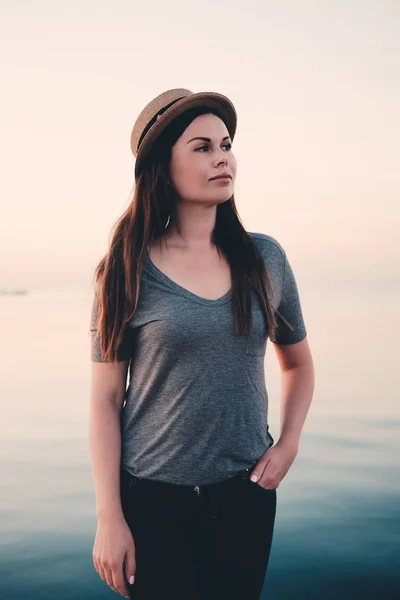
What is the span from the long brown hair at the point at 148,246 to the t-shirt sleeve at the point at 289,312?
0.19ft

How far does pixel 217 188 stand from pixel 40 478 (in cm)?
419

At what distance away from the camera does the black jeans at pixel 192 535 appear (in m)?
2.10

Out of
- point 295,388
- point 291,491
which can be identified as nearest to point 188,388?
point 295,388

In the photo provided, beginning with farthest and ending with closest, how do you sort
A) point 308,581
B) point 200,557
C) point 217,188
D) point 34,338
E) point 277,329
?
point 34,338 < point 308,581 < point 277,329 < point 217,188 < point 200,557

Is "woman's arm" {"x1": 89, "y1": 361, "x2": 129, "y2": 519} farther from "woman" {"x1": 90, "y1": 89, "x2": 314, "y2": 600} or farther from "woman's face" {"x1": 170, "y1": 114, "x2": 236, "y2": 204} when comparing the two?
"woman's face" {"x1": 170, "y1": 114, "x2": 236, "y2": 204}

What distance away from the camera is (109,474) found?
2.18m

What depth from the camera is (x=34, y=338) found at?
1488 centimetres

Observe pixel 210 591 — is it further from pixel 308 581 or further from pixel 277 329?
pixel 308 581

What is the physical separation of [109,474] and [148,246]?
2.26 ft

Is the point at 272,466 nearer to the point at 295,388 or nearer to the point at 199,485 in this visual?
the point at 199,485

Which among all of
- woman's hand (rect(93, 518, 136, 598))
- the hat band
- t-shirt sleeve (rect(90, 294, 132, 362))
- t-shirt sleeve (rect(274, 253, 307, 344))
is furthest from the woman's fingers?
the hat band

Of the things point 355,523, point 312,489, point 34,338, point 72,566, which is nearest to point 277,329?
point 72,566

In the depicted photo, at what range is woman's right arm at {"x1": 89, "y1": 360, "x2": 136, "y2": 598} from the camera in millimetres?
2141

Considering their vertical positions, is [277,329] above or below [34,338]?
above
